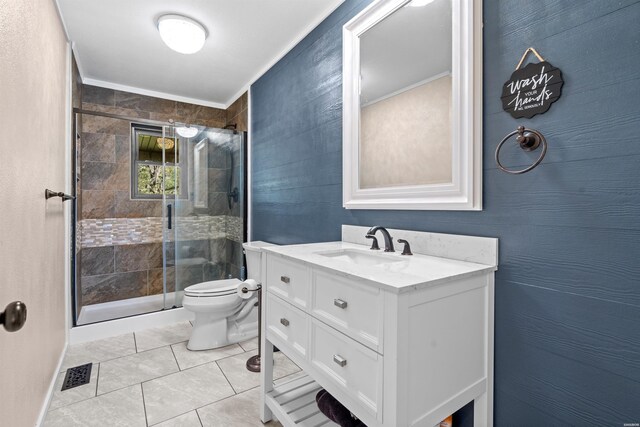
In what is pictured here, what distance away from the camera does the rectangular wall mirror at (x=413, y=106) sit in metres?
1.19

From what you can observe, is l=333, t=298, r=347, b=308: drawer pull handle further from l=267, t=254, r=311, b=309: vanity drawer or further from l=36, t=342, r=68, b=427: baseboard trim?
l=36, t=342, r=68, b=427: baseboard trim

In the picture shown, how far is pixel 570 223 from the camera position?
3.13 ft

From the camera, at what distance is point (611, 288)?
0.88m

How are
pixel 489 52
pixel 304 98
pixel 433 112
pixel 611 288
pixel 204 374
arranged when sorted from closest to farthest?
pixel 611 288 < pixel 489 52 < pixel 433 112 < pixel 204 374 < pixel 304 98

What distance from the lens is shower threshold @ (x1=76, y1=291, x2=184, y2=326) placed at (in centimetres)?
293

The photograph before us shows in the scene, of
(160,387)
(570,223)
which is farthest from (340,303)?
(160,387)

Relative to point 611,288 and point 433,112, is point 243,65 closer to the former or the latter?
point 433,112

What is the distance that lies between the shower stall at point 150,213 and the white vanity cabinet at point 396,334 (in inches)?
77.3

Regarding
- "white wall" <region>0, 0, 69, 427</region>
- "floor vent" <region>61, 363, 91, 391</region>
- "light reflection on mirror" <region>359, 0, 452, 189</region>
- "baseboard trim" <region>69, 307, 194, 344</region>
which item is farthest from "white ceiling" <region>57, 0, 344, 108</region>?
"floor vent" <region>61, 363, 91, 391</region>

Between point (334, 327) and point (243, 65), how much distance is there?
258cm

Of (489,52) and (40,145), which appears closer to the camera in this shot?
(489,52)

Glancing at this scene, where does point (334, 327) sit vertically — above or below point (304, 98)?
below

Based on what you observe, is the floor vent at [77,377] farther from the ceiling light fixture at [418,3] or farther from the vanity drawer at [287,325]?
the ceiling light fixture at [418,3]

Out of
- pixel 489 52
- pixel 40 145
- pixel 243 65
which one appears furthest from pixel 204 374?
pixel 243 65
